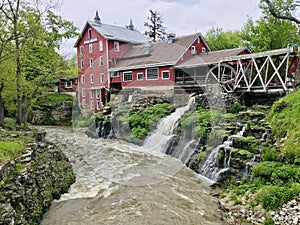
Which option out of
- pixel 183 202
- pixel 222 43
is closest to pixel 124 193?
pixel 183 202

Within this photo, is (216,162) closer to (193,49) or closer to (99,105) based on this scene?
(193,49)

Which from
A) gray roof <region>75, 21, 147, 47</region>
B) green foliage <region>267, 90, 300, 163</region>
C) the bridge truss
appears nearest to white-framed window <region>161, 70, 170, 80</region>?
the bridge truss

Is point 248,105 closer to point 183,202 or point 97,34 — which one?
point 183,202

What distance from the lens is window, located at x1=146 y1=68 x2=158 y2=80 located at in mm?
24766

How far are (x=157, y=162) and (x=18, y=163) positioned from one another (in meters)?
7.12

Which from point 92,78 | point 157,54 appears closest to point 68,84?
point 92,78

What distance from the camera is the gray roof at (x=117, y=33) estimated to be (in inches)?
1140

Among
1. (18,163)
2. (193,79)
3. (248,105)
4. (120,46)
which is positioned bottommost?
(18,163)

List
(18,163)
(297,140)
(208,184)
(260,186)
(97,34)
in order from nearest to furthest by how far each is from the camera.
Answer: (18,163) < (260,186) < (297,140) < (208,184) < (97,34)

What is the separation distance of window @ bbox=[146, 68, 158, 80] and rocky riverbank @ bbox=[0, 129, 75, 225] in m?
14.8

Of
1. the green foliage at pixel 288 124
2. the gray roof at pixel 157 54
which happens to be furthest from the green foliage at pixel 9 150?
the gray roof at pixel 157 54

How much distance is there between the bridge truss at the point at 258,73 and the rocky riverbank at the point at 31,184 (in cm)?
1156

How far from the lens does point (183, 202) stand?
934 cm

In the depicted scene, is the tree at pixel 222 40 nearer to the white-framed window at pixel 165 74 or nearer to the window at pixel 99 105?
the white-framed window at pixel 165 74
